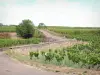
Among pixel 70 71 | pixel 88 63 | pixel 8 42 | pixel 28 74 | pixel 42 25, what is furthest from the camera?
pixel 42 25

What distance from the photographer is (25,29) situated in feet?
221

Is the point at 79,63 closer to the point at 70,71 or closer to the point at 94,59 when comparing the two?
the point at 94,59

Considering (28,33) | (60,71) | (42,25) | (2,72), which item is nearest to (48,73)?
(60,71)

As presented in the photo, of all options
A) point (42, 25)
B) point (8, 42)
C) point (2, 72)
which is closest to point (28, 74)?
point (2, 72)

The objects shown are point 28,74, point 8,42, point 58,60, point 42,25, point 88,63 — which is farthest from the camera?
point 42,25

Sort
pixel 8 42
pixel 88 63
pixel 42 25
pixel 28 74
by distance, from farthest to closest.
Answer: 1. pixel 42 25
2. pixel 8 42
3. pixel 88 63
4. pixel 28 74

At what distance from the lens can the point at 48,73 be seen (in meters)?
19.7

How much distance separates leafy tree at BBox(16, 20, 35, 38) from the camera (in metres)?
67.4

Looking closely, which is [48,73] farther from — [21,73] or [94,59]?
[94,59]

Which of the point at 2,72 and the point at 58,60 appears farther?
the point at 58,60

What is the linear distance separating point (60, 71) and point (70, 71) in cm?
75

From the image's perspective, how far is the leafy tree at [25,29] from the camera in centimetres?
6736

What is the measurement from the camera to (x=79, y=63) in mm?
24297

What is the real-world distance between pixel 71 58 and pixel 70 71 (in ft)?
18.4
